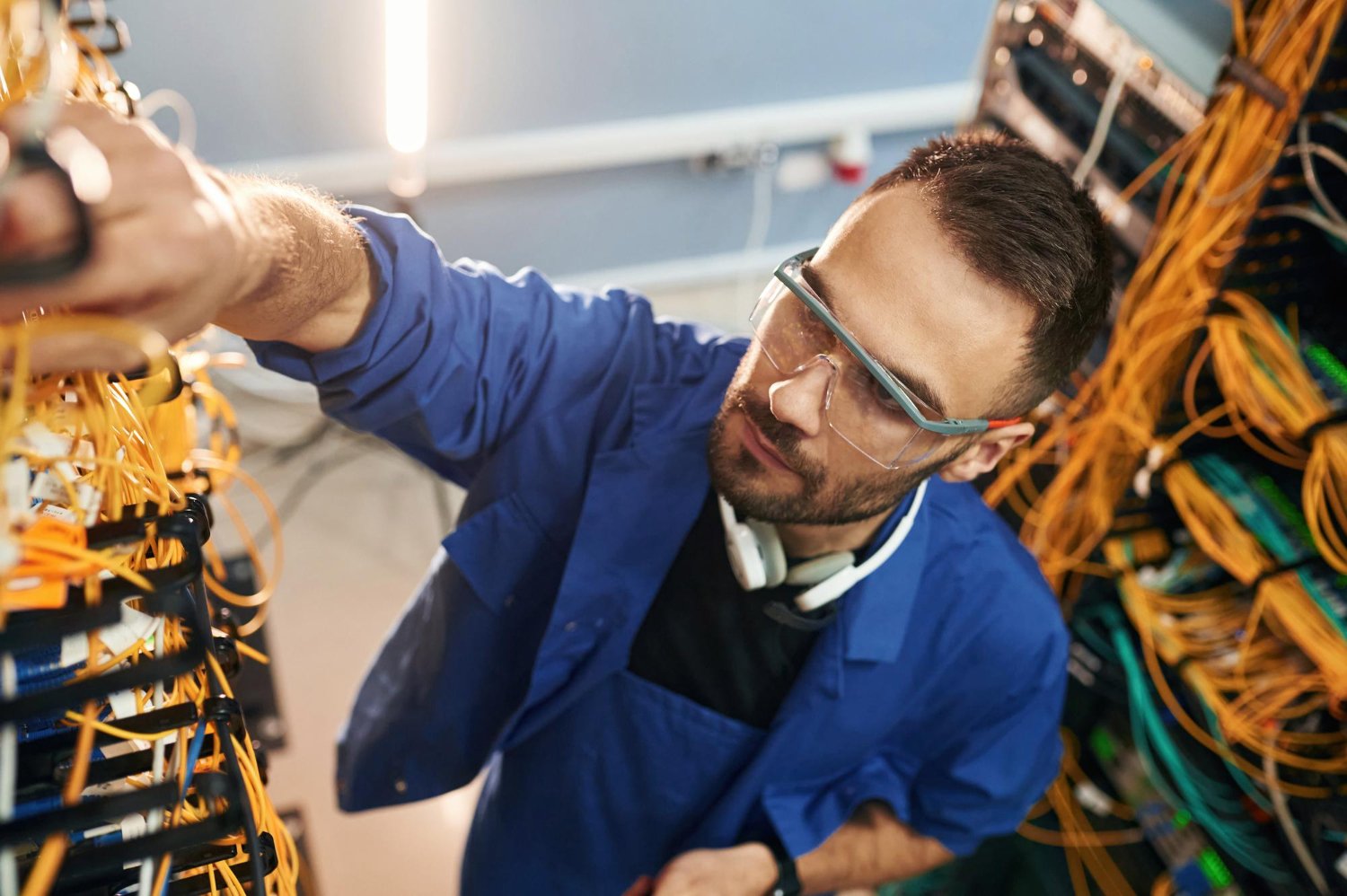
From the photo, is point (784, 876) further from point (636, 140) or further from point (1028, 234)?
point (636, 140)

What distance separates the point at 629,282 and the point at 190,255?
7.35ft

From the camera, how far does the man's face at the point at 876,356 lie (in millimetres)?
936

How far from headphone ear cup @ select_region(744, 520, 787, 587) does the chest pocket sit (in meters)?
0.26

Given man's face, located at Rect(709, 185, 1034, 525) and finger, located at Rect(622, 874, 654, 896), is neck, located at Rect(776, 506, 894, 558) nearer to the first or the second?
man's face, located at Rect(709, 185, 1034, 525)

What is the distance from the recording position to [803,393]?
989mm

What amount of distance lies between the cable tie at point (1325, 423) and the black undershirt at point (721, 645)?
64cm

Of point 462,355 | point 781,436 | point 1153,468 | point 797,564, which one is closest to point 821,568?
point 797,564

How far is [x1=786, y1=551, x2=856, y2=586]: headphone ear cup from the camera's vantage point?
1.12m

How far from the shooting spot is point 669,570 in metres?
1.21

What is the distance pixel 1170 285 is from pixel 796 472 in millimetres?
663

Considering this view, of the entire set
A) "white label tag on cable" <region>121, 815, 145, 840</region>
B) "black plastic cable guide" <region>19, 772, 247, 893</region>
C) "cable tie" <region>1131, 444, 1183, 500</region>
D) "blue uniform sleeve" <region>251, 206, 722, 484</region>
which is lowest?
"black plastic cable guide" <region>19, 772, 247, 893</region>

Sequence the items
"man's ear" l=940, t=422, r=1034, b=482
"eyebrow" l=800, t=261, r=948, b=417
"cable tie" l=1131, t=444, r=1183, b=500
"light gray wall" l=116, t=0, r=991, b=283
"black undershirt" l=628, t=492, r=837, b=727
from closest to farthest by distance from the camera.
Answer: "eyebrow" l=800, t=261, r=948, b=417, "man's ear" l=940, t=422, r=1034, b=482, "black undershirt" l=628, t=492, r=837, b=727, "cable tie" l=1131, t=444, r=1183, b=500, "light gray wall" l=116, t=0, r=991, b=283

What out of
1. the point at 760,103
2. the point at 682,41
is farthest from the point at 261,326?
the point at 760,103

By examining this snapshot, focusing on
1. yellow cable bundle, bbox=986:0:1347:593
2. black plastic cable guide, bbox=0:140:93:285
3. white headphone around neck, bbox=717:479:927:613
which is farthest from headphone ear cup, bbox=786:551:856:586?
black plastic cable guide, bbox=0:140:93:285
